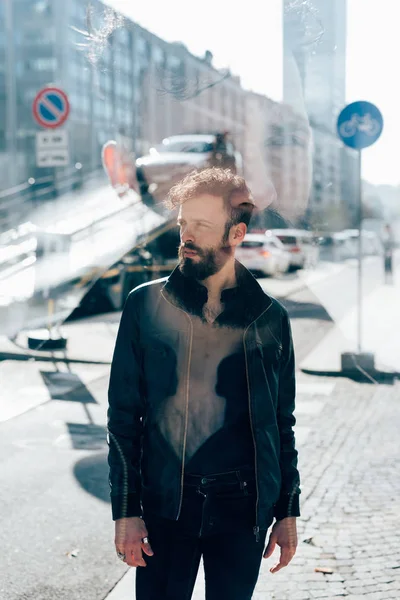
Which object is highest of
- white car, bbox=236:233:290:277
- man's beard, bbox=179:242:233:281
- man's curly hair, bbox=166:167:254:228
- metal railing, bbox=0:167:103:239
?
man's curly hair, bbox=166:167:254:228

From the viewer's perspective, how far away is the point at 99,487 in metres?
5.06

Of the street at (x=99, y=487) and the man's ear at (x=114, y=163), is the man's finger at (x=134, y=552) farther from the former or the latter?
the man's ear at (x=114, y=163)

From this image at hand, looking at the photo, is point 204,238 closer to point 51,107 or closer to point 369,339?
point 51,107

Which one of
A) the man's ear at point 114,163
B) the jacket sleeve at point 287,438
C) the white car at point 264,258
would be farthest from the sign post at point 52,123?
the jacket sleeve at point 287,438

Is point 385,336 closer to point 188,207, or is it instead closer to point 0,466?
point 0,466

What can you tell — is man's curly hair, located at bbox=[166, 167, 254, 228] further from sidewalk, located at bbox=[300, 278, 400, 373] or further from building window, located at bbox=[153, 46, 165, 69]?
sidewalk, located at bbox=[300, 278, 400, 373]

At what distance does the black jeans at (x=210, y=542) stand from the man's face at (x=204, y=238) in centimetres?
52

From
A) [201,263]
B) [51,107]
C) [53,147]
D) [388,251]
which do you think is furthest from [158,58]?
[388,251]

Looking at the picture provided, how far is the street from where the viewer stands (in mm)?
3738

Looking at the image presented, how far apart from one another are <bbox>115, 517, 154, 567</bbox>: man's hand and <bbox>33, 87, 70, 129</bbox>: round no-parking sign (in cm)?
902

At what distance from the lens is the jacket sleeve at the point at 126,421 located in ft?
6.81

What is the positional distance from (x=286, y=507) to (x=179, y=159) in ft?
25.6

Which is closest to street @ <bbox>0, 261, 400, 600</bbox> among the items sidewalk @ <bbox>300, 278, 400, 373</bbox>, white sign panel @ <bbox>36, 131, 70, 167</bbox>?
sidewalk @ <bbox>300, 278, 400, 373</bbox>

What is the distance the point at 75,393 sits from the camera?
7840 millimetres
